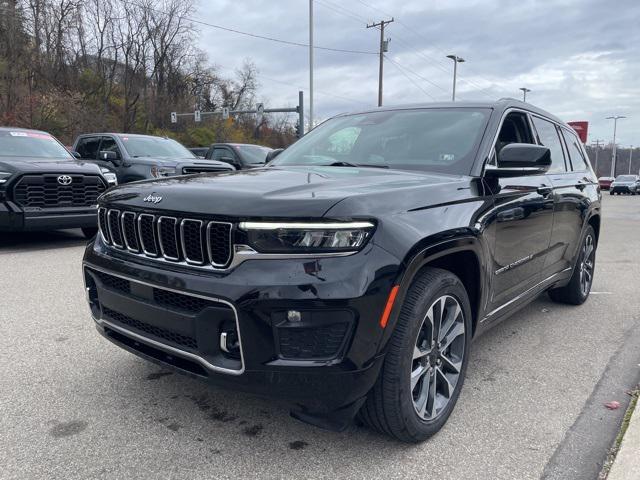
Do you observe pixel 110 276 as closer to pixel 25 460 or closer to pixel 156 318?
pixel 156 318

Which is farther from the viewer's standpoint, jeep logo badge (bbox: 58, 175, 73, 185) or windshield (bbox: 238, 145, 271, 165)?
windshield (bbox: 238, 145, 271, 165)

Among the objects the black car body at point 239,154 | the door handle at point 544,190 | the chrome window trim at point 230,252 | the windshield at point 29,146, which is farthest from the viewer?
the black car body at point 239,154

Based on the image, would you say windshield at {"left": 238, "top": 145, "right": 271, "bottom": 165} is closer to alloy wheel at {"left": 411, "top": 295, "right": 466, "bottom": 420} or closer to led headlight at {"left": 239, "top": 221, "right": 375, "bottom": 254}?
alloy wheel at {"left": 411, "top": 295, "right": 466, "bottom": 420}

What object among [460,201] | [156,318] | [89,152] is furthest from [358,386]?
[89,152]

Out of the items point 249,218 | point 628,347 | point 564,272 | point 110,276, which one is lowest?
point 628,347

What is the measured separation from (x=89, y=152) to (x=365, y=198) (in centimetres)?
1077

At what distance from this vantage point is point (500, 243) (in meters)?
3.25

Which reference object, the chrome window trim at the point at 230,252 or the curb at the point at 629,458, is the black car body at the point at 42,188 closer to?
the chrome window trim at the point at 230,252

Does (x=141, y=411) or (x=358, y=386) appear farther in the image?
(x=141, y=411)

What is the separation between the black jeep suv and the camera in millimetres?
2178

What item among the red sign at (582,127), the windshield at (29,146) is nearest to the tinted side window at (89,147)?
the windshield at (29,146)

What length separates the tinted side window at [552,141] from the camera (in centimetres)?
427

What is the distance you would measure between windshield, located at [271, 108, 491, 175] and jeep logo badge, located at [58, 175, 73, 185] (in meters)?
5.03

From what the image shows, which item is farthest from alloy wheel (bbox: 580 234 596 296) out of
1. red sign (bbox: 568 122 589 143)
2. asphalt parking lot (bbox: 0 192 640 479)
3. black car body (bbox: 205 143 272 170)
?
red sign (bbox: 568 122 589 143)
